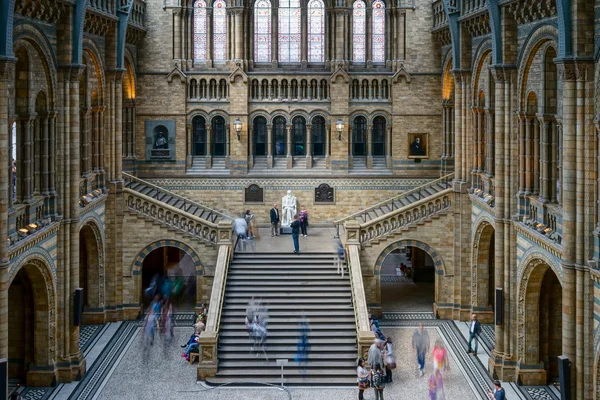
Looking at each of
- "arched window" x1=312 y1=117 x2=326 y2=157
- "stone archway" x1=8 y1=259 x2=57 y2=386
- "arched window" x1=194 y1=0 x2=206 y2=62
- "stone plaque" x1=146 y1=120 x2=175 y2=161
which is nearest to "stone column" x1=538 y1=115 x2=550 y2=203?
"stone archway" x1=8 y1=259 x2=57 y2=386

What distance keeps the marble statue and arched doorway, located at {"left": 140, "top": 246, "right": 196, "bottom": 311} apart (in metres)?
5.60

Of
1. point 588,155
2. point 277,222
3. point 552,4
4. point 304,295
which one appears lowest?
point 304,295

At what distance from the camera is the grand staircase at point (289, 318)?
26141 millimetres

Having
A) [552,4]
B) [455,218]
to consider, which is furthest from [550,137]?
[455,218]

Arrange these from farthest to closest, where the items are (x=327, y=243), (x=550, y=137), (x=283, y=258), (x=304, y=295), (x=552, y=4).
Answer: (x=327, y=243) < (x=283, y=258) < (x=304, y=295) < (x=550, y=137) < (x=552, y=4)

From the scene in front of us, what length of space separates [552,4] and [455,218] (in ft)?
41.2

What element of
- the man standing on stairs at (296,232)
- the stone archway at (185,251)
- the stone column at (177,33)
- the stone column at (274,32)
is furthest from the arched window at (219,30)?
the man standing on stairs at (296,232)

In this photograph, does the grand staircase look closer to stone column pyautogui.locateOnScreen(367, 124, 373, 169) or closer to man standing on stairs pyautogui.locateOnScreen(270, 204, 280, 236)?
man standing on stairs pyautogui.locateOnScreen(270, 204, 280, 236)

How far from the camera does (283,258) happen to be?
32.1 meters

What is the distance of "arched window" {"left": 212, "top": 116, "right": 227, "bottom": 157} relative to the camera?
128ft

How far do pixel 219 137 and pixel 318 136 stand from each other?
4935 millimetres

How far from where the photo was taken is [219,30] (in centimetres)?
3853

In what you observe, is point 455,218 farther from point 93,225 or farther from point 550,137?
point 93,225

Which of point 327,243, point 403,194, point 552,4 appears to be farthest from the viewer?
point 403,194
